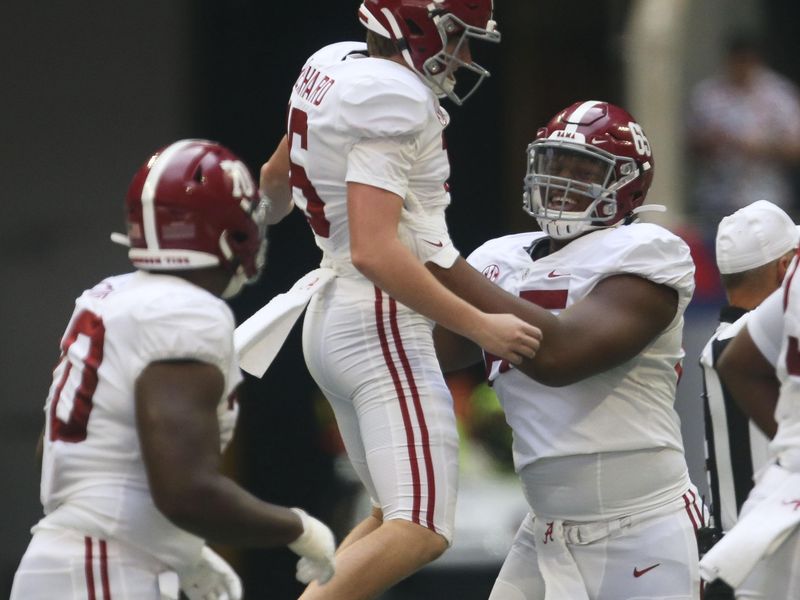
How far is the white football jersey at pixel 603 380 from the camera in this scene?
4039mm

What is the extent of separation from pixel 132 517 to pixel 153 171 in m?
0.65

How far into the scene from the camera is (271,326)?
4.17 meters

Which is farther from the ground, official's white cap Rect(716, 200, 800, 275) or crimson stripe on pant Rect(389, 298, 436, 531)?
official's white cap Rect(716, 200, 800, 275)

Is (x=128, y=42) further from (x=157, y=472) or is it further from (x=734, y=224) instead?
(x=157, y=472)

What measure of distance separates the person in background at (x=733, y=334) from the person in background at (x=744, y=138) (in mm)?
3304

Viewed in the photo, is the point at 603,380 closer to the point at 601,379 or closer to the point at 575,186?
the point at 601,379

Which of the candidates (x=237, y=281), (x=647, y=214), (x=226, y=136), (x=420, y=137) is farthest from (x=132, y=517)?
(x=226, y=136)

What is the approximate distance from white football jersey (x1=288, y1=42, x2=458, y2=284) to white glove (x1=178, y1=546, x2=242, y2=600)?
3.08 ft

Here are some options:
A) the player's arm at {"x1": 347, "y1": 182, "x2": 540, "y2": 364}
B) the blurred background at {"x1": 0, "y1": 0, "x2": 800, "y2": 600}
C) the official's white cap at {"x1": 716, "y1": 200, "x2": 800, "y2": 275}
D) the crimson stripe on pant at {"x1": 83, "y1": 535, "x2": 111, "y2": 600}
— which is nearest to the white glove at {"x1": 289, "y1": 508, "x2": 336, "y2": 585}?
the crimson stripe on pant at {"x1": 83, "y1": 535, "x2": 111, "y2": 600}

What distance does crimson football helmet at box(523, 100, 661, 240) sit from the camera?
4.14 m

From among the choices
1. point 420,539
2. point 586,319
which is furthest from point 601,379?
point 420,539

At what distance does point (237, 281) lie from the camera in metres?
3.41

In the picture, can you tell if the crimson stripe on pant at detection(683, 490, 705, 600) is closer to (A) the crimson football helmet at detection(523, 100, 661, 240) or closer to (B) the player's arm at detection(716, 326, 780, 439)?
(B) the player's arm at detection(716, 326, 780, 439)

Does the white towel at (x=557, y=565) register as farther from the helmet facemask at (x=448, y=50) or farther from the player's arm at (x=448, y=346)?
the helmet facemask at (x=448, y=50)
